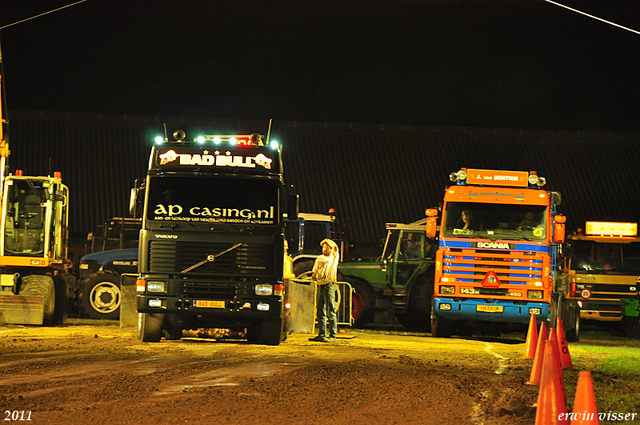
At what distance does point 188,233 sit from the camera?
1534cm

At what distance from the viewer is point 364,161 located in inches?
1544

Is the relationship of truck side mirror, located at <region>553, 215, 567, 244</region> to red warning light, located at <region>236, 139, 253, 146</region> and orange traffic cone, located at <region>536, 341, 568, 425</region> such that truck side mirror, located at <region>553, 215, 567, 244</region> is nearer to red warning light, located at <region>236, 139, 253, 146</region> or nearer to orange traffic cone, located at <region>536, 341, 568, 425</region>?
red warning light, located at <region>236, 139, 253, 146</region>

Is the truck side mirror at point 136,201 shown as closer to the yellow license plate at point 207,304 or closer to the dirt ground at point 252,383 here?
the yellow license plate at point 207,304

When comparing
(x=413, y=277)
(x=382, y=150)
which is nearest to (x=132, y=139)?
(x=382, y=150)

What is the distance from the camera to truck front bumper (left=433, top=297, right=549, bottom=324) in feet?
64.2

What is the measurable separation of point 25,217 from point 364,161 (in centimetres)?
2058

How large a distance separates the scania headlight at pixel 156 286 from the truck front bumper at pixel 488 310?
712cm

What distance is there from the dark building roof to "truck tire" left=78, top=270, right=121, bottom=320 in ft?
35.2

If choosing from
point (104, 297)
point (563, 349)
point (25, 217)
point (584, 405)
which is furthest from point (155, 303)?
point (584, 405)

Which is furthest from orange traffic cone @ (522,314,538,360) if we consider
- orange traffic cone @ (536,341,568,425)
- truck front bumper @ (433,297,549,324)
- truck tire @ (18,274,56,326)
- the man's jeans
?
truck tire @ (18,274,56,326)

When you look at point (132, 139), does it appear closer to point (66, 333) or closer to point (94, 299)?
point (94, 299)

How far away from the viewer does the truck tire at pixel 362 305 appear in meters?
23.9

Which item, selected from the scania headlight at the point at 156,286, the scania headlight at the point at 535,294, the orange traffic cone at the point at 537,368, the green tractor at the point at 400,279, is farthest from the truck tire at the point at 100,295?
the orange traffic cone at the point at 537,368

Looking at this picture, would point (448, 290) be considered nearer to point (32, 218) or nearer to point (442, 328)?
point (442, 328)
